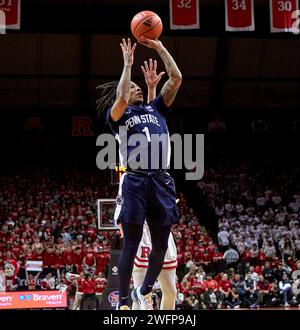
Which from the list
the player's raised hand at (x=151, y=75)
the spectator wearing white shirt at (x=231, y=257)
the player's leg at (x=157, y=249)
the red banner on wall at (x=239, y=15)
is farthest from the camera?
the spectator wearing white shirt at (x=231, y=257)

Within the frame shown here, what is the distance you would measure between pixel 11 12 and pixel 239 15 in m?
5.31

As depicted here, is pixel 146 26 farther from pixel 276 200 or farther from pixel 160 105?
pixel 276 200

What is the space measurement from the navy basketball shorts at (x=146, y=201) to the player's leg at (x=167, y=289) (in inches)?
31.2

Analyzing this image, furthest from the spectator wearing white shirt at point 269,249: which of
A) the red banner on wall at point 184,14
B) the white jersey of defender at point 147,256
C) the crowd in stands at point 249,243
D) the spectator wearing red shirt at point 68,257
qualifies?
the white jersey of defender at point 147,256

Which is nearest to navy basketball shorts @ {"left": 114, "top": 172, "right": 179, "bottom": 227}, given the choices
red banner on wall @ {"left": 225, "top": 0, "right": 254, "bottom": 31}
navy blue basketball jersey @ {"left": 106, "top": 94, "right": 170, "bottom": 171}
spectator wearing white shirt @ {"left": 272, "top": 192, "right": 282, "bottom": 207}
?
navy blue basketball jersey @ {"left": 106, "top": 94, "right": 170, "bottom": 171}

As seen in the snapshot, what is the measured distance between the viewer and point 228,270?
17766mm

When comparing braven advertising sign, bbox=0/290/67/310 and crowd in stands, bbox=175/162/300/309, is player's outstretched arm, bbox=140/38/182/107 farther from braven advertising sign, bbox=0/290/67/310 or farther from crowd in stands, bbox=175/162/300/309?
crowd in stands, bbox=175/162/300/309

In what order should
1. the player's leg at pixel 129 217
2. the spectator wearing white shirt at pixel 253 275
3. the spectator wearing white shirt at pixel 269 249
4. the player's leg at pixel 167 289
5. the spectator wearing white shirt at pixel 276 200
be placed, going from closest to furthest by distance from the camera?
1. the player's leg at pixel 129 217
2. the player's leg at pixel 167 289
3. the spectator wearing white shirt at pixel 253 275
4. the spectator wearing white shirt at pixel 269 249
5. the spectator wearing white shirt at pixel 276 200

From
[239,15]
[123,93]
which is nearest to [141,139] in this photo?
[123,93]

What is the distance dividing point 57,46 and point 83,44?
86 centimetres

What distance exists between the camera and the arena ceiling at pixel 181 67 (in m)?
23.0

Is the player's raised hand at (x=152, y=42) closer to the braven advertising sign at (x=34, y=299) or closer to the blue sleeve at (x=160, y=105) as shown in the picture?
the blue sleeve at (x=160, y=105)

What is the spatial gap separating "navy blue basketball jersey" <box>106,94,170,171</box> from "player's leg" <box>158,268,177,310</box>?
106cm

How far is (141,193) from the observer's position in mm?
5461
